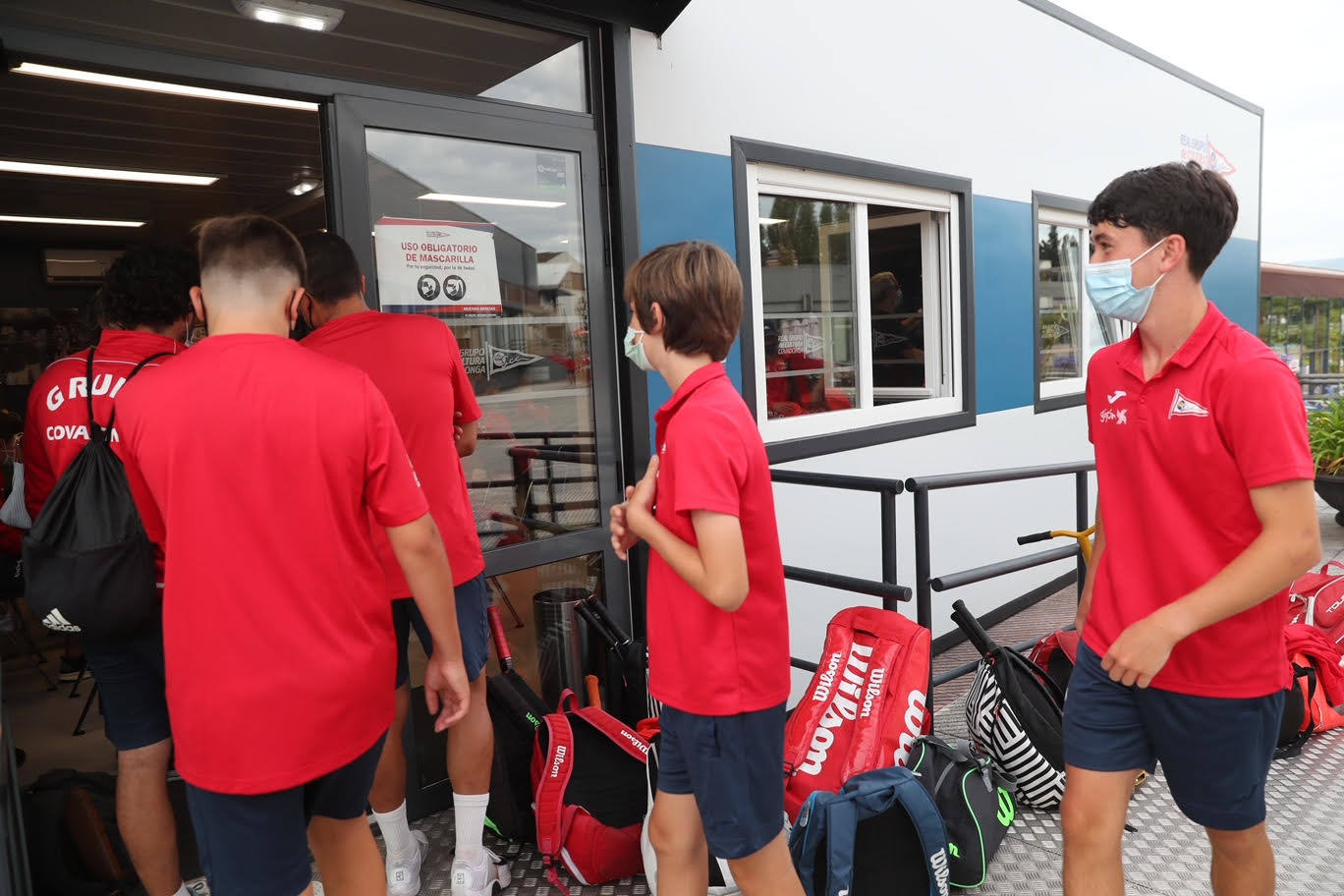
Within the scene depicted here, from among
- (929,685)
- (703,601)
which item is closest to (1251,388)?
(703,601)

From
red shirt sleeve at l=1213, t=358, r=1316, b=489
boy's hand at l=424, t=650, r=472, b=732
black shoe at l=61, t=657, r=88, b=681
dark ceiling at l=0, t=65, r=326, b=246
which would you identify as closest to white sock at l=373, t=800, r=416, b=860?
boy's hand at l=424, t=650, r=472, b=732

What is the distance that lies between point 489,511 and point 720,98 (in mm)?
1841

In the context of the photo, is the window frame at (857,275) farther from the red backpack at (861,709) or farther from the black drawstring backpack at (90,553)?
the black drawstring backpack at (90,553)

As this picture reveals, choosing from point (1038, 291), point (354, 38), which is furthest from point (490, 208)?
point (1038, 291)

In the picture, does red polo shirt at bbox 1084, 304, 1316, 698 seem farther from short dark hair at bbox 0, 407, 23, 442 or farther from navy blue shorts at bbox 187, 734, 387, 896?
short dark hair at bbox 0, 407, 23, 442

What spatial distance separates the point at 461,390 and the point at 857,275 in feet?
8.22

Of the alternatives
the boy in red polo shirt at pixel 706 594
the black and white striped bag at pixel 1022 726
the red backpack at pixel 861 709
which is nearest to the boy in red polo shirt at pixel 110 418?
the boy in red polo shirt at pixel 706 594

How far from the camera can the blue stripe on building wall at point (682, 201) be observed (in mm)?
3307

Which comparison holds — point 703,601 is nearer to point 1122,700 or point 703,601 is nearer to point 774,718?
point 774,718

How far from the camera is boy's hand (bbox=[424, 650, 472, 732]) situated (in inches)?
69.7

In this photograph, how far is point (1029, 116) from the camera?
555 cm

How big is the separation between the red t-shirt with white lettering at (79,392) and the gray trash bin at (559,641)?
1335mm

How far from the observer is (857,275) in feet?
14.4

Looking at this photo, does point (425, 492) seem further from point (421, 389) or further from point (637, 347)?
point (637, 347)
